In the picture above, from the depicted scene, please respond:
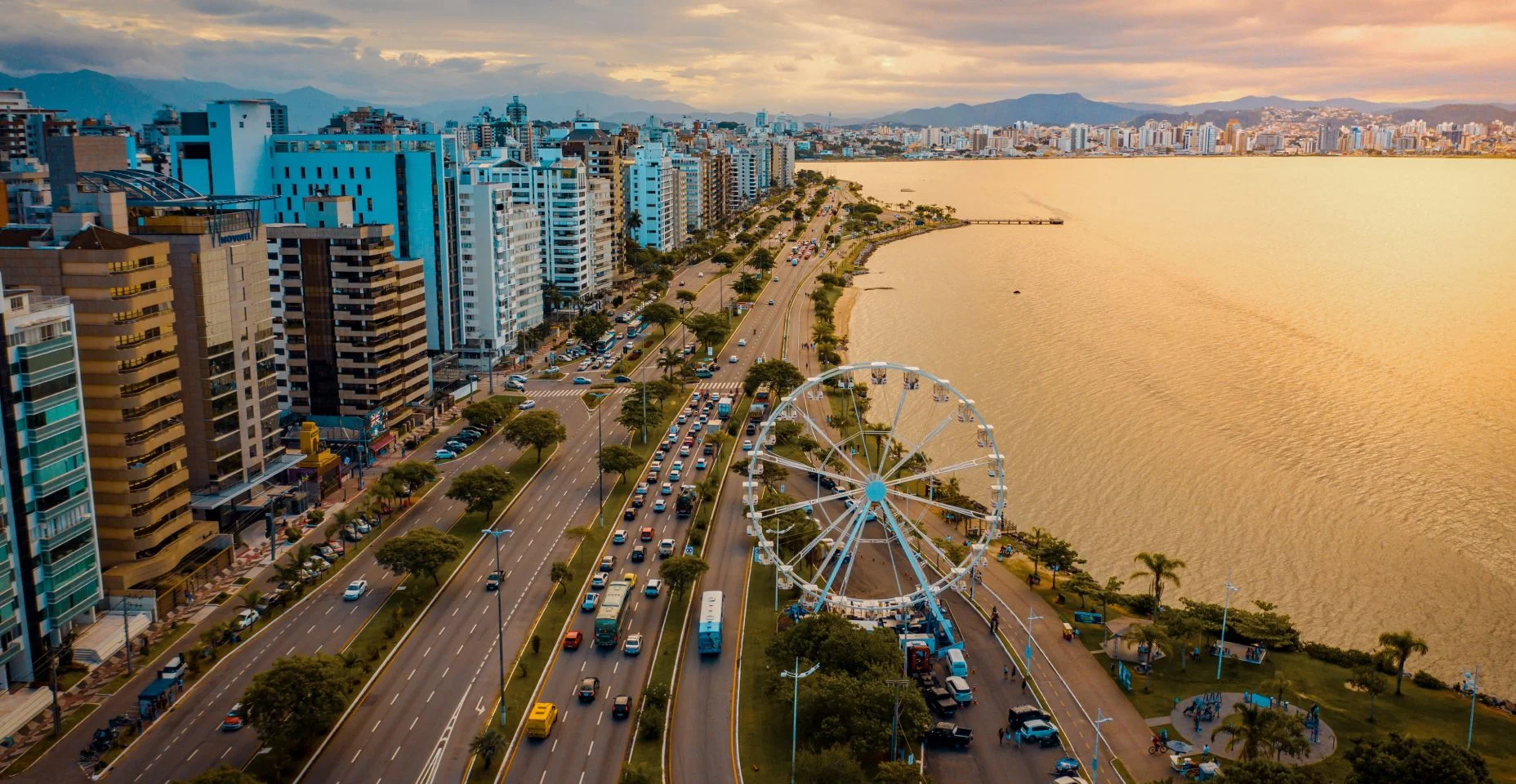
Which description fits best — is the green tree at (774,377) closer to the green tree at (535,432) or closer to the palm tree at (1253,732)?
the green tree at (535,432)

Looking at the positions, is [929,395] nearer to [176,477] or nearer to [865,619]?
[865,619]

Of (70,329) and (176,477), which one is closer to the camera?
(70,329)

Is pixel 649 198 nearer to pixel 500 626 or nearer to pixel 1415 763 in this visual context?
pixel 500 626

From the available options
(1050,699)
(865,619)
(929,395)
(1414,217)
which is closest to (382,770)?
(865,619)

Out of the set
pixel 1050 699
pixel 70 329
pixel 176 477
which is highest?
pixel 70 329

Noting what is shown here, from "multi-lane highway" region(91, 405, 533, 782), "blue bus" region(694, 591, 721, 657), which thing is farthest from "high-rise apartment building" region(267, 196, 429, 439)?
"blue bus" region(694, 591, 721, 657)
